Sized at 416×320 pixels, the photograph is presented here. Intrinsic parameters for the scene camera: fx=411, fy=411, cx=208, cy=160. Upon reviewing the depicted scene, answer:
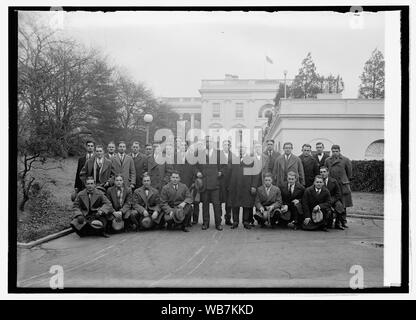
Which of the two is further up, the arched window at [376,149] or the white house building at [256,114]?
the white house building at [256,114]

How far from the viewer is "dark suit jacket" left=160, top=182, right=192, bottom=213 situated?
5.08 m

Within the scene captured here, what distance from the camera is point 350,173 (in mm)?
5363

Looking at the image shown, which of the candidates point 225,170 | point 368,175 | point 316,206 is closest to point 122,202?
point 225,170

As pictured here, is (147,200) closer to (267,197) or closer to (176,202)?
(176,202)

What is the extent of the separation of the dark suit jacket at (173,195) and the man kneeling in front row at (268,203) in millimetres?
891

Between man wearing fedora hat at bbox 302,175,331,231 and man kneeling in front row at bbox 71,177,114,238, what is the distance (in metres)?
2.35

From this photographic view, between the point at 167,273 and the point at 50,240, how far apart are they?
1.44 metres

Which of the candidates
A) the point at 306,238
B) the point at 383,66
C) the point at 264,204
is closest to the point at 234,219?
the point at 264,204

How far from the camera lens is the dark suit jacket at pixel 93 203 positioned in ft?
15.5

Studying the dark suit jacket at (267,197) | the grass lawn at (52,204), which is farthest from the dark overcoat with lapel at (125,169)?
the dark suit jacket at (267,197)

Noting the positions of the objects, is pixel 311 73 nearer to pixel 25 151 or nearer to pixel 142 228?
pixel 142 228

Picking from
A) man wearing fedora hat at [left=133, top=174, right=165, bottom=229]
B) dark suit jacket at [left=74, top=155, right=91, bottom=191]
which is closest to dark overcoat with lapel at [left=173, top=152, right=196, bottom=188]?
man wearing fedora hat at [left=133, top=174, right=165, bottom=229]

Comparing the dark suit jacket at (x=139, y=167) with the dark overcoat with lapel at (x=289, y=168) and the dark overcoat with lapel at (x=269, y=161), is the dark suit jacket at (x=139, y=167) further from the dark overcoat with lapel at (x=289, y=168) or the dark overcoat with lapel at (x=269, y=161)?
the dark overcoat with lapel at (x=289, y=168)
